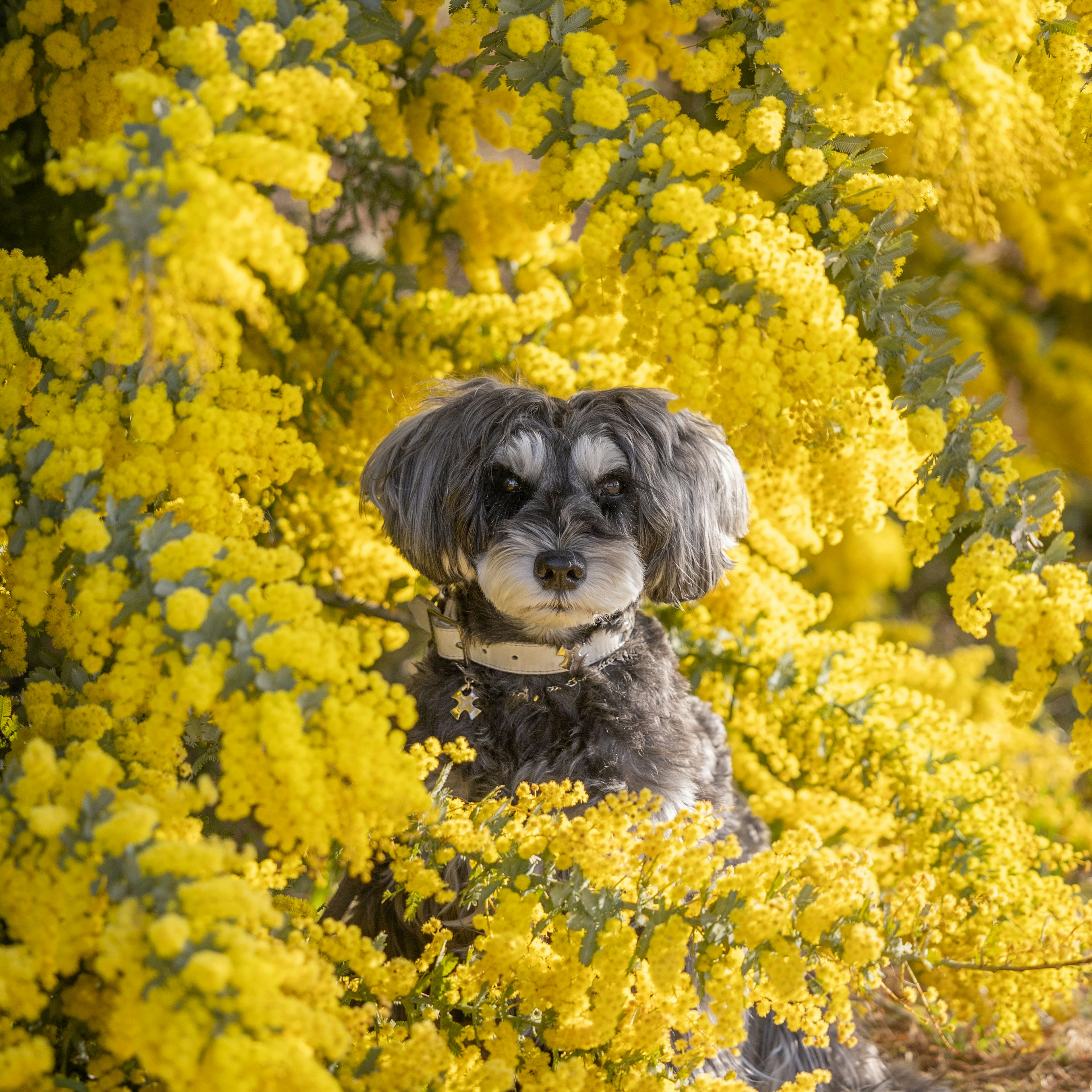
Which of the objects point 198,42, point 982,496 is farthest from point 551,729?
point 198,42

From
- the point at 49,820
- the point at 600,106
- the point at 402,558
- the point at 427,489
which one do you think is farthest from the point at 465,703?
the point at 600,106

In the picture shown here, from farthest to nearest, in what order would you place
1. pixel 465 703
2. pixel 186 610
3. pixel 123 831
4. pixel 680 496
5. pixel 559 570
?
pixel 680 496
pixel 465 703
pixel 559 570
pixel 186 610
pixel 123 831

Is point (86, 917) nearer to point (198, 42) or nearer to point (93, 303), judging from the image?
point (93, 303)

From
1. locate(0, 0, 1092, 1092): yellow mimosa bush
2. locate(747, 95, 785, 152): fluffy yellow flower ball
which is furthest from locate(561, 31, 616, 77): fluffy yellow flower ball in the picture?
locate(747, 95, 785, 152): fluffy yellow flower ball

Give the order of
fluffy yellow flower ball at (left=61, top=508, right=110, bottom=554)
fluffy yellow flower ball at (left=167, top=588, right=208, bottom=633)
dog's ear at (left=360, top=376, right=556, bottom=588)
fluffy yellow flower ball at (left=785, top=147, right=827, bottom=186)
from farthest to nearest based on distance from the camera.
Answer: dog's ear at (left=360, top=376, right=556, bottom=588) → fluffy yellow flower ball at (left=785, top=147, right=827, bottom=186) → fluffy yellow flower ball at (left=61, top=508, right=110, bottom=554) → fluffy yellow flower ball at (left=167, top=588, right=208, bottom=633)

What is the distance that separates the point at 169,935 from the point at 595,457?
1629 millimetres

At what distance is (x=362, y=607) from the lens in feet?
11.8

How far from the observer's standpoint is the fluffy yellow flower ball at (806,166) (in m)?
2.23

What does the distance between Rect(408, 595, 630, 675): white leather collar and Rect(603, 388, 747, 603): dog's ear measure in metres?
0.24

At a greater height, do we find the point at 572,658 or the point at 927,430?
the point at 927,430

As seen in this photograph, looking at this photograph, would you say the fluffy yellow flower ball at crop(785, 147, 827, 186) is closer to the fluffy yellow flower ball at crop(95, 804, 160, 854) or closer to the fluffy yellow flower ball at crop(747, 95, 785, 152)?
the fluffy yellow flower ball at crop(747, 95, 785, 152)

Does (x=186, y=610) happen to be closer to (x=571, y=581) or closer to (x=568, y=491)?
(x=571, y=581)

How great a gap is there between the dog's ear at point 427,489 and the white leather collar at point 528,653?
168mm

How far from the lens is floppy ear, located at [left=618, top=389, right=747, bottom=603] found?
2711 millimetres
